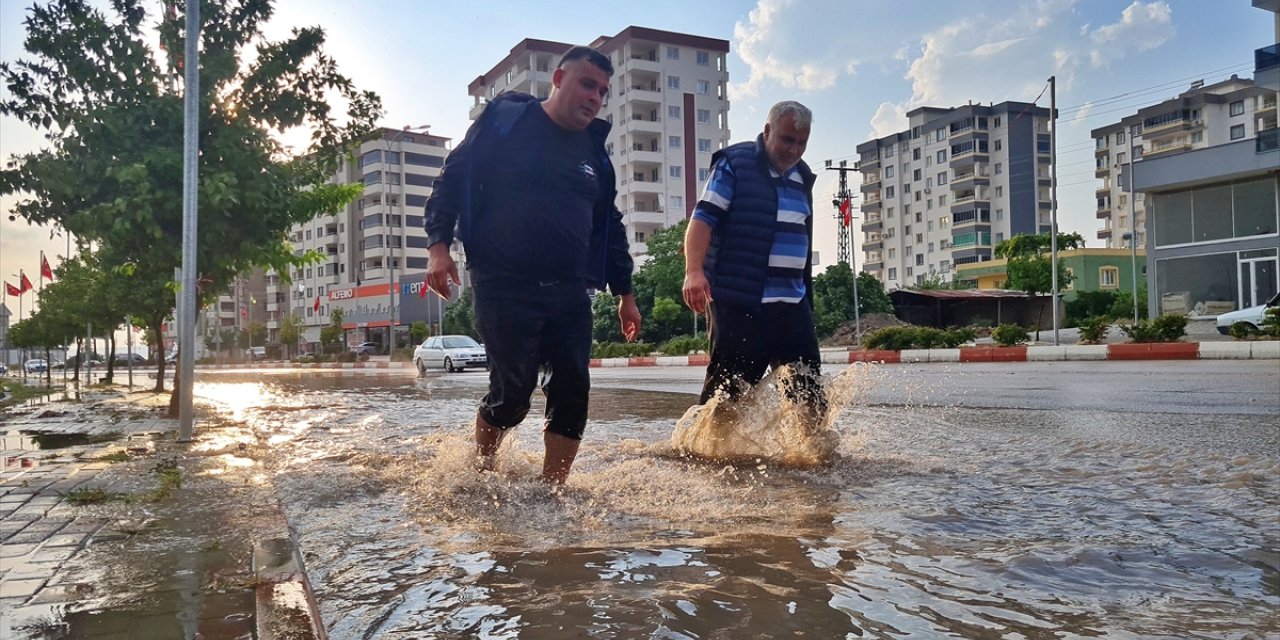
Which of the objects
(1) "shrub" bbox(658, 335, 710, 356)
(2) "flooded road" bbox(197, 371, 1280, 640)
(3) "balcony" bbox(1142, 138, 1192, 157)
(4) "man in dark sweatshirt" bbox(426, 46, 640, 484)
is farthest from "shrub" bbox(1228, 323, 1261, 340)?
(3) "balcony" bbox(1142, 138, 1192, 157)

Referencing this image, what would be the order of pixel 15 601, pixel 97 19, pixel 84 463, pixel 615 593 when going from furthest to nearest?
1. pixel 97 19
2. pixel 84 463
3. pixel 15 601
4. pixel 615 593

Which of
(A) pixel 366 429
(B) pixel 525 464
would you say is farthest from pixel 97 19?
(B) pixel 525 464

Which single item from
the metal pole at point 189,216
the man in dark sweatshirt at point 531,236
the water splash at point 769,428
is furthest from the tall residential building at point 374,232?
the man in dark sweatshirt at point 531,236

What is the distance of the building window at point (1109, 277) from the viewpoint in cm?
5878

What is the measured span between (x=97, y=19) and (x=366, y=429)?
177 inches

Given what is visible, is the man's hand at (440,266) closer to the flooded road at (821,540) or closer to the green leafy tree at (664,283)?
the flooded road at (821,540)

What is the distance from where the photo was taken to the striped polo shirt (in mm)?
4336

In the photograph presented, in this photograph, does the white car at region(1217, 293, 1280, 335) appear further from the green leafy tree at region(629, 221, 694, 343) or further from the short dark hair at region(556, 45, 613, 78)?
the short dark hair at region(556, 45, 613, 78)

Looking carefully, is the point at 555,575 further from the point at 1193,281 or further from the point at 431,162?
the point at 431,162

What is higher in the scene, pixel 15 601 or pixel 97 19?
pixel 97 19

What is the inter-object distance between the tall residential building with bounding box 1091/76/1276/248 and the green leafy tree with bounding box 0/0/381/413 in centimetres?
7222

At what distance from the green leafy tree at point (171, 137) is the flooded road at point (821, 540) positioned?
13.3 ft

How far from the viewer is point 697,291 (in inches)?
162

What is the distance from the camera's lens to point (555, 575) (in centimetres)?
→ 231
